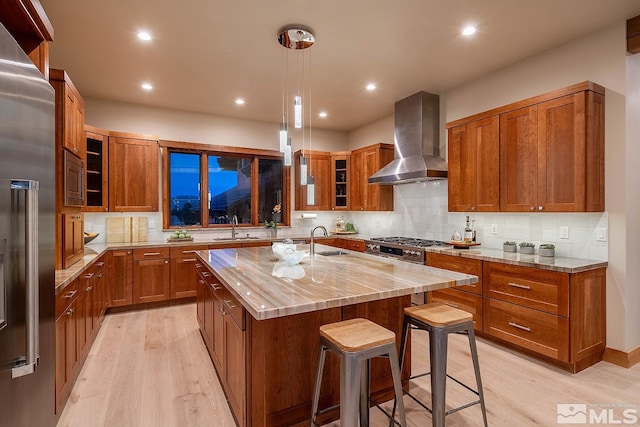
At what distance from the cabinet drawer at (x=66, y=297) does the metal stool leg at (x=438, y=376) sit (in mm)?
2260

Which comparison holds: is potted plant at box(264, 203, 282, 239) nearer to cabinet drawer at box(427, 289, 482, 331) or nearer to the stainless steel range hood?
the stainless steel range hood

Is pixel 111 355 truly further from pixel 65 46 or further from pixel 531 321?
pixel 531 321

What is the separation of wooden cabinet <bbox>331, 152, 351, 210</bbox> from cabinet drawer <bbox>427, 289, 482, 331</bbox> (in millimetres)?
2551

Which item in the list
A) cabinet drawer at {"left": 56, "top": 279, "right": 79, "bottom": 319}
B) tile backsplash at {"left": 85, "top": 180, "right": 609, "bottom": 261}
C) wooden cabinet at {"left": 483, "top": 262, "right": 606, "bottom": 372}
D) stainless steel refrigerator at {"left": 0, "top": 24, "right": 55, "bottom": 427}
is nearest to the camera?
stainless steel refrigerator at {"left": 0, "top": 24, "right": 55, "bottom": 427}

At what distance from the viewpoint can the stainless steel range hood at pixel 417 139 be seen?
4211 millimetres

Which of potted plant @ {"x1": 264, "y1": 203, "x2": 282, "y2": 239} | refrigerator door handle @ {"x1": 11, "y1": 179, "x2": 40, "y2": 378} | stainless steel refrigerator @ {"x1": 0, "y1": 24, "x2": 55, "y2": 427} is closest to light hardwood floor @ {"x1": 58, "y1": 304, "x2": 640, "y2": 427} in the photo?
stainless steel refrigerator @ {"x1": 0, "y1": 24, "x2": 55, "y2": 427}

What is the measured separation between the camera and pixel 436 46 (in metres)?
3.12

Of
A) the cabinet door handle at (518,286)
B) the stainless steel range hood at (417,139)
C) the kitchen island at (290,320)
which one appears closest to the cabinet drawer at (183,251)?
the kitchen island at (290,320)

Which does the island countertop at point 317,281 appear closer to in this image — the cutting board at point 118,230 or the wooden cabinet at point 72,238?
the wooden cabinet at point 72,238

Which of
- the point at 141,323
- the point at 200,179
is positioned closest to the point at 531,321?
the point at 141,323

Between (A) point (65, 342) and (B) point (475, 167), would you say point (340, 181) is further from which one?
(A) point (65, 342)

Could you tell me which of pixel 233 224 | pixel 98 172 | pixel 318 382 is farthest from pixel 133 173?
pixel 318 382

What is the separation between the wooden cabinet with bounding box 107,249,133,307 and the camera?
4.12 m

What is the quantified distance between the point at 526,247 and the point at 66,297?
3.94 meters
